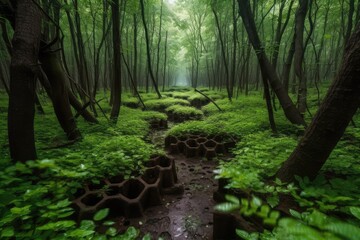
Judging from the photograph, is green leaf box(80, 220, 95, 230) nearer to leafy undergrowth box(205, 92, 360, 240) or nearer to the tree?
leafy undergrowth box(205, 92, 360, 240)

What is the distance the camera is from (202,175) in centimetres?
419

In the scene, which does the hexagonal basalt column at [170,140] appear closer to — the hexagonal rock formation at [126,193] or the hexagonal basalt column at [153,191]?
the hexagonal rock formation at [126,193]

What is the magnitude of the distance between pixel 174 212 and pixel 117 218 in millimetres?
908

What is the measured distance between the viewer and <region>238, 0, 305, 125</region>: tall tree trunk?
4465 millimetres

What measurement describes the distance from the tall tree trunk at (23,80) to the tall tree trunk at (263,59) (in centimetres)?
432

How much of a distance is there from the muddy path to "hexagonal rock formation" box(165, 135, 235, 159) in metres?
0.83

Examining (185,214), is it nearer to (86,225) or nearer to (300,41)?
(86,225)

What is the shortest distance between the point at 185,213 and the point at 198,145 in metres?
2.46

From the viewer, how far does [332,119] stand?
5.87 feet

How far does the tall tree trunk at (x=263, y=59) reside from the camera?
14.6 ft

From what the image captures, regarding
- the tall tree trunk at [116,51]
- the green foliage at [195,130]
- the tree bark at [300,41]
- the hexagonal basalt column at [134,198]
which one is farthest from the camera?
the green foliage at [195,130]

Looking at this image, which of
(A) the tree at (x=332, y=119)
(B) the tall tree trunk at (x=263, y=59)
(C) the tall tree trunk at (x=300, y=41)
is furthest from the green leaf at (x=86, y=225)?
(C) the tall tree trunk at (x=300, y=41)

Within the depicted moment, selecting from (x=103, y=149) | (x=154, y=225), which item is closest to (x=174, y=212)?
(x=154, y=225)

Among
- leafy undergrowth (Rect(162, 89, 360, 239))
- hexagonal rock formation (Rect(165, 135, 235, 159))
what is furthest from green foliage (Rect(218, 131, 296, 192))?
hexagonal rock formation (Rect(165, 135, 235, 159))
